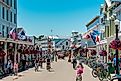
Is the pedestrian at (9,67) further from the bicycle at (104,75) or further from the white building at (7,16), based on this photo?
the white building at (7,16)

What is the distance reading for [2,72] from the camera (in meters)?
33.4

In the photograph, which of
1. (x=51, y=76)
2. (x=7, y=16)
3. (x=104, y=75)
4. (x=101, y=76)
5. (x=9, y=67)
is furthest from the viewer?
(x=7, y=16)

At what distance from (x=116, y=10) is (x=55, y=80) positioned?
2167 centimetres

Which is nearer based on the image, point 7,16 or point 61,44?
point 7,16

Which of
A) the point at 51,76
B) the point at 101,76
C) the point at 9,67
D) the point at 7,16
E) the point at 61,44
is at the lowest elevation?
the point at 51,76

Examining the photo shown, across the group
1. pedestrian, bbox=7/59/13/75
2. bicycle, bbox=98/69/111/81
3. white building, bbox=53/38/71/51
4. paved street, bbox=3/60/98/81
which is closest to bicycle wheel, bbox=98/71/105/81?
bicycle, bbox=98/69/111/81

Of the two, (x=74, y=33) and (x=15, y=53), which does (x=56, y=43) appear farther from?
(x=15, y=53)

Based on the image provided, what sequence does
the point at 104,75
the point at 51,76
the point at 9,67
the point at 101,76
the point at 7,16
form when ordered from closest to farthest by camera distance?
the point at 104,75, the point at 101,76, the point at 51,76, the point at 9,67, the point at 7,16

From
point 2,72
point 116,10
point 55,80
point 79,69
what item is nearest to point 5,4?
point 116,10

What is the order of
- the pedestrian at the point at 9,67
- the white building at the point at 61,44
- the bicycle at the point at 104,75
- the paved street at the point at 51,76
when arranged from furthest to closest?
the white building at the point at 61,44, the pedestrian at the point at 9,67, the paved street at the point at 51,76, the bicycle at the point at 104,75

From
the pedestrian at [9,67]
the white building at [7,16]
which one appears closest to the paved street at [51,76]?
the pedestrian at [9,67]

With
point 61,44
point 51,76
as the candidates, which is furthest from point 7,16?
point 61,44

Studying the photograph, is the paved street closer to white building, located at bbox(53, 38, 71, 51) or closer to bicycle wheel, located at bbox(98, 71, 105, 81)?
bicycle wheel, located at bbox(98, 71, 105, 81)

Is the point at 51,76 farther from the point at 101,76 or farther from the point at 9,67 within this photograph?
the point at 101,76
